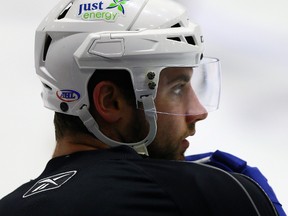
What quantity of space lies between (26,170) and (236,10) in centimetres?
118

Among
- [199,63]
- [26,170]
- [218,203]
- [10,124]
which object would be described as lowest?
[26,170]

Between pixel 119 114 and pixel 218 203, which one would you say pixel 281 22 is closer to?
pixel 119 114

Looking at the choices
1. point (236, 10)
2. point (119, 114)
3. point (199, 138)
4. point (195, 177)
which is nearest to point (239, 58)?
point (236, 10)

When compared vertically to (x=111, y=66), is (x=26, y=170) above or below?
below

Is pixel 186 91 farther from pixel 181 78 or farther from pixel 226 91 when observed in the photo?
pixel 226 91

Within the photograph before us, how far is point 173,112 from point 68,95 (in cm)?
20

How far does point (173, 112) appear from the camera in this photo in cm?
96

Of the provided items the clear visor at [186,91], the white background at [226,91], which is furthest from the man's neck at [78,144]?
the white background at [226,91]

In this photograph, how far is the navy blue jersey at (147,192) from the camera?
0.72m

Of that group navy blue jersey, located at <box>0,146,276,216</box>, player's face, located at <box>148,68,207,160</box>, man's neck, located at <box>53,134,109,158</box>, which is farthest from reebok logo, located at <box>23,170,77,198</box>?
player's face, located at <box>148,68,207,160</box>

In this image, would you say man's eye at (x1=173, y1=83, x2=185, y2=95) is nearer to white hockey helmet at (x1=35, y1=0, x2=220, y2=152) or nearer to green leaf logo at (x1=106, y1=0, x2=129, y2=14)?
white hockey helmet at (x1=35, y1=0, x2=220, y2=152)

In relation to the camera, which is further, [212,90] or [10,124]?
[10,124]

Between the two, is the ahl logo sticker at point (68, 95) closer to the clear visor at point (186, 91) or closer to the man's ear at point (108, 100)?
the man's ear at point (108, 100)

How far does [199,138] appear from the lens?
190 centimetres
